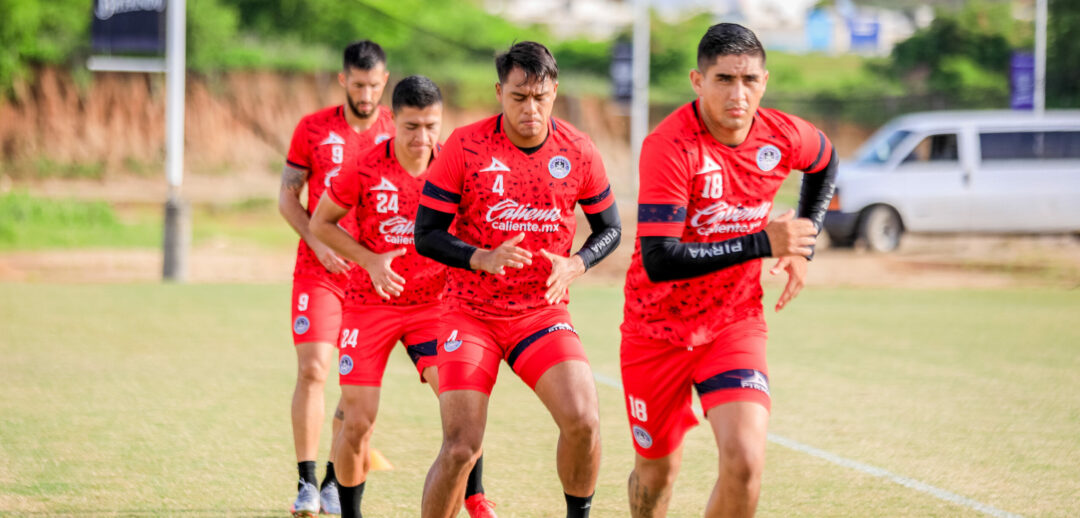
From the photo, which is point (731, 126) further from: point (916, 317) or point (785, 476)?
point (916, 317)

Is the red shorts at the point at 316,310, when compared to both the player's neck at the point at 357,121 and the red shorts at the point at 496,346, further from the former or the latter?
the red shorts at the point at 496,346

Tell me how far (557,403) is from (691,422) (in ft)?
1.89

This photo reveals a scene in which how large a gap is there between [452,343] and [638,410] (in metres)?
0.87

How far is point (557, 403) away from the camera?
16.5 feet

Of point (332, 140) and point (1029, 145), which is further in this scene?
point (1029, 145)

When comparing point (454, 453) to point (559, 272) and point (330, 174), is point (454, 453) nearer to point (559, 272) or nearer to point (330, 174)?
point (559, 272)

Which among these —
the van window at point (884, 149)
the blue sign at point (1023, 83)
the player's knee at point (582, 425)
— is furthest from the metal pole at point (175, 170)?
the blue sign at point (1023, 83)

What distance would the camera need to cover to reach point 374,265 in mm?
5723

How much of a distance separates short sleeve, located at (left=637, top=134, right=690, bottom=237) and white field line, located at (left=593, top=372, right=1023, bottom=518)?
2.68 m

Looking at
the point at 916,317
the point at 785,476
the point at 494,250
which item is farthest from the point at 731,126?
the point at 916,317

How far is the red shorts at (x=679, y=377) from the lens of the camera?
4652mm

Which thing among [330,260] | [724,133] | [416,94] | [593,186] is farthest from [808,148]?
[330,260]

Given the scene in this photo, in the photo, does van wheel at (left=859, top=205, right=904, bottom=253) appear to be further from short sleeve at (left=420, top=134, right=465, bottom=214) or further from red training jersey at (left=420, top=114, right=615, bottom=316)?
short sleeve at (left=420, top=134, right=465, bottom=214)

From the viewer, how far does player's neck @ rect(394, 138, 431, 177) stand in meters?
5.96
